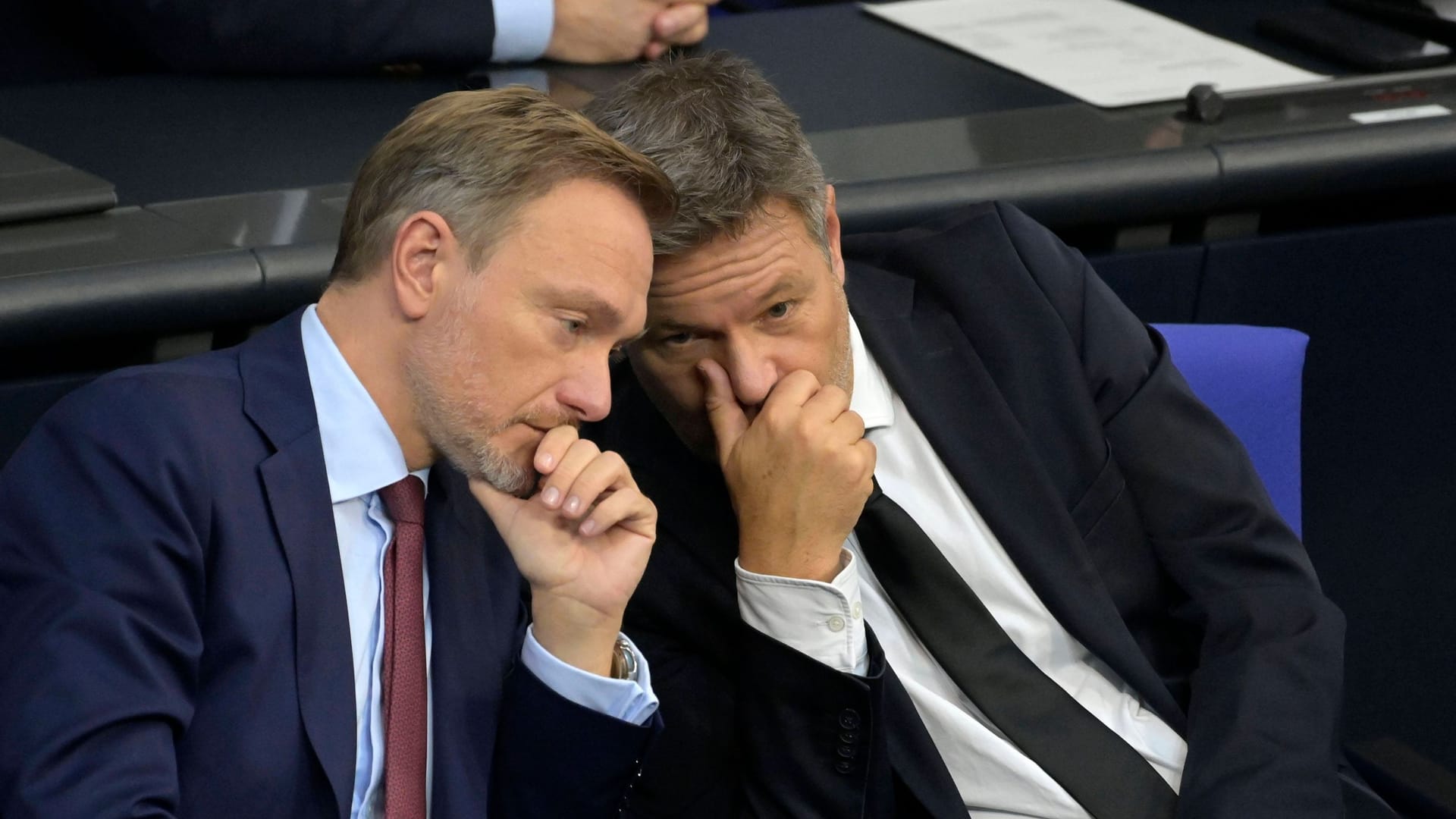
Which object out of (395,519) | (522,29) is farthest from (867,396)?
(522,29)

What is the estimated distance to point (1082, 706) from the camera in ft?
5.53

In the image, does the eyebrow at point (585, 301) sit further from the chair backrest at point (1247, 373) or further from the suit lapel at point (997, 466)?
the chair backrest at point (1247, 373)

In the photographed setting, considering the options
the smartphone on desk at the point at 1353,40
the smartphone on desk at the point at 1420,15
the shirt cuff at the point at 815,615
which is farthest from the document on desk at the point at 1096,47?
the shirt cuff at the point at 815,615

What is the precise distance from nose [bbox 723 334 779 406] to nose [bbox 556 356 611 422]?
215mm

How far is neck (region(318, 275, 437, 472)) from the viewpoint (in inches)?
54.7

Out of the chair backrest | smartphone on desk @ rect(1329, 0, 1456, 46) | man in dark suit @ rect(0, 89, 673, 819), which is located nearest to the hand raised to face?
man in dark suit @ rect(0, 89, 673, 819)

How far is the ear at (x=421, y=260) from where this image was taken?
53.7 inches

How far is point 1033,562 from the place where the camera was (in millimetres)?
1719

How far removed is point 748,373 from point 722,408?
0.04 metres

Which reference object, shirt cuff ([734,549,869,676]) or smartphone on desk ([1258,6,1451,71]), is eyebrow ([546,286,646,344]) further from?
smartphone on desk ([1258,6,1451,71])

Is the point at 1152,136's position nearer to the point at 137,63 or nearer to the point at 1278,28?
the point at 1278,28

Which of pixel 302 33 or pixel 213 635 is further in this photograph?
pixel 302 33

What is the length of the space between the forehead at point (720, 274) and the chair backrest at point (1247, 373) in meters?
0.63

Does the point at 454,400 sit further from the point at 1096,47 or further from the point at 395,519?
the point at 1096,47
